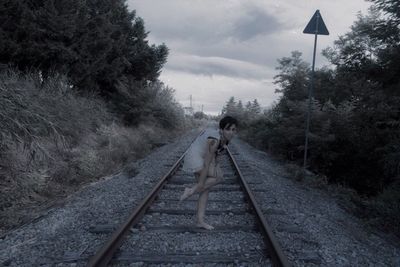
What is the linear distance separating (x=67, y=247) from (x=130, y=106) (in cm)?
1517

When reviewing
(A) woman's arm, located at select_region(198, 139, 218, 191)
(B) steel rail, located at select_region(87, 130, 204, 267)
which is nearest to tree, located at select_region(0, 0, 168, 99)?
(B) steel rail, located at select_region(87, 130, 204, 267)

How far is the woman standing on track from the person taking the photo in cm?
398

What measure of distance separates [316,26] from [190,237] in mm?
6719

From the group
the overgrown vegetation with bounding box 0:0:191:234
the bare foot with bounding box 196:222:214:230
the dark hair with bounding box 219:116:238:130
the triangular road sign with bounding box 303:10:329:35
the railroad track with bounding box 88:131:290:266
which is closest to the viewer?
the railroad track with bounding box 88:131:290:266

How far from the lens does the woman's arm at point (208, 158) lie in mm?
3972

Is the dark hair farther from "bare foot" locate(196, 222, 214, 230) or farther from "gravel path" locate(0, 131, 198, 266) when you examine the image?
"gravel path" locate(0, 131, 198, 266)

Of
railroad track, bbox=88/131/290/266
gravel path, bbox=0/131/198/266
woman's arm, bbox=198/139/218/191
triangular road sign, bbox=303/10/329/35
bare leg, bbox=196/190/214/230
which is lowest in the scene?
gravel path, bbox=0/131/198/266

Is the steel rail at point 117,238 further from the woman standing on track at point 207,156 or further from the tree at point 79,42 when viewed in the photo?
the tree at point 79,42

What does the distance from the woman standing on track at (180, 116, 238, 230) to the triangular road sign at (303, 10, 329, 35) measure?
567 centimetres

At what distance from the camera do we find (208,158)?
4.11 metres

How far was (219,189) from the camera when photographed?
6.54 meters

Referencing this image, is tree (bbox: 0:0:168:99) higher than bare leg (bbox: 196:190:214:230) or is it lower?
higher

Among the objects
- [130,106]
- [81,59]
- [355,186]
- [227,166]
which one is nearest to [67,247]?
[227,166]

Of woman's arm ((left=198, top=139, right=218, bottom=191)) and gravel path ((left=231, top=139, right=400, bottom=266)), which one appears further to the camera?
woman's arm ((left=198, top=139, right=218, bottom=191))
